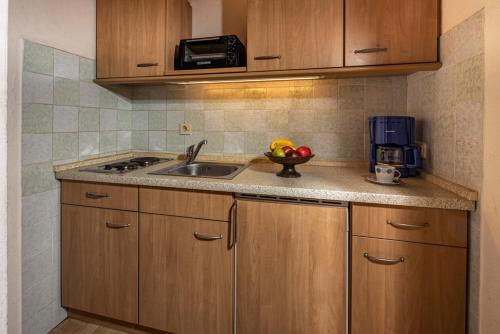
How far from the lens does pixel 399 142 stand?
148cm

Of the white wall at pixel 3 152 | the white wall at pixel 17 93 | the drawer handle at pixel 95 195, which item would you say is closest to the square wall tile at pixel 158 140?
the drawer handle at pixel 95 195

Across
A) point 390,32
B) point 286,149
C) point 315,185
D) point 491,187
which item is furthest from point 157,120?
point 491,187

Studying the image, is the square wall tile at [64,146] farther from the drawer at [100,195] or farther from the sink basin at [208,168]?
the sink basin at [208,168]

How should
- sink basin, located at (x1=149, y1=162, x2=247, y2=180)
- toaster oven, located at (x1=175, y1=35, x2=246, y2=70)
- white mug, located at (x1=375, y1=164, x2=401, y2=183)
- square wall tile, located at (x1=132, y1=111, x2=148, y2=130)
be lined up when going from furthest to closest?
square wall tile, located at (x1=132, y1=111, x2=148, y2=130) < sink basin, located at (x1=149, y1=162, x2=247, y2=180) < toaster oven, located at (x1=175, y1=35, x2=246, y2=70) < white mug, located at (x1=375, y1=164, x2=401, y2=183)

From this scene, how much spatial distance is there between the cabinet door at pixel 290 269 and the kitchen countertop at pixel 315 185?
7 centimetres

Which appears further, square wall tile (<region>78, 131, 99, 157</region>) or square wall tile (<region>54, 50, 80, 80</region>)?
square wall tile (<region>78, 131, 99, 157</region>)

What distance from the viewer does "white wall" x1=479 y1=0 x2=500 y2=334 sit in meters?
0.94

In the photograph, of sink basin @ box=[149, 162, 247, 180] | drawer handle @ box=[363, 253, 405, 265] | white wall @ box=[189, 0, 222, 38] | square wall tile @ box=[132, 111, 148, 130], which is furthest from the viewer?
square wall tile @ box=[132, 111, 148, 130]

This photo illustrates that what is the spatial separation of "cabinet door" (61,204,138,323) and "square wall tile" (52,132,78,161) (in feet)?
0.97

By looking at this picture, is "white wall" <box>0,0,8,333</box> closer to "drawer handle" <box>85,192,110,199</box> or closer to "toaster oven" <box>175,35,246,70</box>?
"drawer handle" <box>85,192,110,199</box>

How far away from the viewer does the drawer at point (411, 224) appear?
109 cm

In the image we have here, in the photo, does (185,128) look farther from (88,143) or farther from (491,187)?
(491,187)

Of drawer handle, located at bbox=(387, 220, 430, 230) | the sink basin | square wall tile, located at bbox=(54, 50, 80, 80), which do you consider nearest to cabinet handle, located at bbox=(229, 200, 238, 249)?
the sink basin

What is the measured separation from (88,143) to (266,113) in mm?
1210
